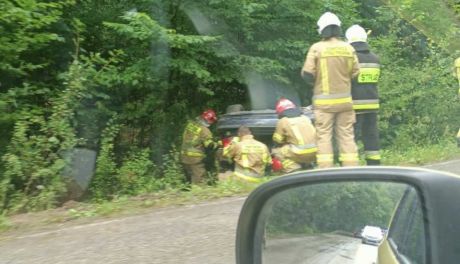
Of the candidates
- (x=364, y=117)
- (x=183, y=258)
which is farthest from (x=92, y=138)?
(x=183, y=258)

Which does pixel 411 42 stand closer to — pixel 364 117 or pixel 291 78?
pixel 291 78

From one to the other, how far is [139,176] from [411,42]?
8.99 metres

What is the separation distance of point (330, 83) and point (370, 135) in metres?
1.18

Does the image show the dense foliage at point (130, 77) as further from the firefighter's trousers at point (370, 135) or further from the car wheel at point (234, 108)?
the firefighter's trousers at point (370, 135)

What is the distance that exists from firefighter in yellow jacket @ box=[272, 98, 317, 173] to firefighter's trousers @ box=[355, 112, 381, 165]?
3.16 feet

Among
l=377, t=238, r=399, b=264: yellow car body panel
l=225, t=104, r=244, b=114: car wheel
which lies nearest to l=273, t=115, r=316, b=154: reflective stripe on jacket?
l=225, t=104, r=244, b=114: car wheel

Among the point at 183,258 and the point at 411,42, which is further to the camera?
the point at 411,42

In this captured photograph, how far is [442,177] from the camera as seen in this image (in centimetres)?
167

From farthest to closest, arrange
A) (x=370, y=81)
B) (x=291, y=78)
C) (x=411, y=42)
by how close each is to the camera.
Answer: (x=411, y=42) < (x=291, y=78) < (x=370, y=81)

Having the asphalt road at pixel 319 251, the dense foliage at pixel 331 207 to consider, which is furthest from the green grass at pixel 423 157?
the dense foliage at pixel 331 207

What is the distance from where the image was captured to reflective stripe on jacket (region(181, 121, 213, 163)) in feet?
36.9

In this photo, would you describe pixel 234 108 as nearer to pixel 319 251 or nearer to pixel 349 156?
pixel 349 156

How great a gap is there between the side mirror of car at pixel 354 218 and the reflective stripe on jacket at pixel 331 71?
14.2 feet

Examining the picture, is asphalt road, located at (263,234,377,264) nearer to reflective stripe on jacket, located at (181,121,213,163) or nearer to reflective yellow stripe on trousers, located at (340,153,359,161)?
reflective yellow stripe on trousers, located at (340,153,359,161)
